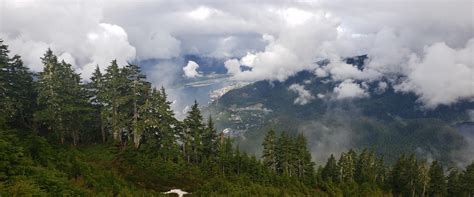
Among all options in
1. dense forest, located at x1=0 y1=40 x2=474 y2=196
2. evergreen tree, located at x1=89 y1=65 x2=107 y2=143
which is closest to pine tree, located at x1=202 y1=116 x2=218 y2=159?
dense forest, located at x1=0 y1=40 x2=474 y2=196

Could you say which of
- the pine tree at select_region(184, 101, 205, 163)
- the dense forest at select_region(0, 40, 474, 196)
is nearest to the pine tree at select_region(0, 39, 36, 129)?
the dense forest at select_region(0, 40, 474, 196)

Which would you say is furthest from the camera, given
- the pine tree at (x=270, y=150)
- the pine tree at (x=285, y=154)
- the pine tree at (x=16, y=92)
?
the pine tree at (x=270, y=150)

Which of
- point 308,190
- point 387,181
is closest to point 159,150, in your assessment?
point 308,190

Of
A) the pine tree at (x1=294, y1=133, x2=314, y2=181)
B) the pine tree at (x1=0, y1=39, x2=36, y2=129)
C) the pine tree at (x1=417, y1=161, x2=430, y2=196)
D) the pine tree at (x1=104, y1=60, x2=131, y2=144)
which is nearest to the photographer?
the pine tree at (x1=0, y1=39, x2=36, y2=129)

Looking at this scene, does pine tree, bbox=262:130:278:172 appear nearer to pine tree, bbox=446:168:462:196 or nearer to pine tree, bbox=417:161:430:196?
pine tree, bbox=417:161:430:196

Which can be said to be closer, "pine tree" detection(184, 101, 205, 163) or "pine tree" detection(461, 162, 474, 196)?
"pine tree" detection(184, 101, 205, 163)

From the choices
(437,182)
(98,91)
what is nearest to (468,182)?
(437,182)

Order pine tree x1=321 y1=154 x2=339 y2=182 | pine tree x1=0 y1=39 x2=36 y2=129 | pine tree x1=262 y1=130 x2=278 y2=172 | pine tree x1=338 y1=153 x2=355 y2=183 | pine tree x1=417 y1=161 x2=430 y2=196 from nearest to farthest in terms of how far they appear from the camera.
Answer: pine tree x1=0 y1=39 x2=36 y2=129 < pine tree x1=262 y1=130 x2=278 y2=172 < pine tree x1=417 y1=161 x2=430 y2=196 < pine tree x1=338 y1=153 x2=355 y2=183 < pine tree x1=321 y1=154 x2=339 y2=182

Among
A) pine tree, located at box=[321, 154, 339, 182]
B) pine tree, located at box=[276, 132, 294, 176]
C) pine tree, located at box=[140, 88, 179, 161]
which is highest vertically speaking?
pine tree, located at box=[140, 88, 179, 161]

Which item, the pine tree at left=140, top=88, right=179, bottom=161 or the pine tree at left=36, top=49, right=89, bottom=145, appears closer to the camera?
the pine tree at left=36, top=49, right=89, bottom=145

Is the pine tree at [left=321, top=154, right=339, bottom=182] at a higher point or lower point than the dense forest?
lower

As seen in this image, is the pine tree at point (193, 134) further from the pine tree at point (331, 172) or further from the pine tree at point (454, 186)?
the pine tree at point (454, 186)

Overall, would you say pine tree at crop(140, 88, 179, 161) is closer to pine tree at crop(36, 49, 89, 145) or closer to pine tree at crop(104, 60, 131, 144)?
pine tree at crop(104, 60, 131, 144)

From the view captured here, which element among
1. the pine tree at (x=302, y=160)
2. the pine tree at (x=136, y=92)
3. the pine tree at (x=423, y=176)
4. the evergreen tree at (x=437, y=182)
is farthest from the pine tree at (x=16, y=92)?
the evergreen tree at (x=437, y=182)
